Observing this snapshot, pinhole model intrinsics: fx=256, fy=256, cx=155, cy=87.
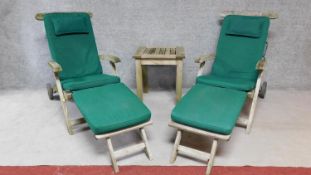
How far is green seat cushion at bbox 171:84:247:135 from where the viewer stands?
1.77 meters

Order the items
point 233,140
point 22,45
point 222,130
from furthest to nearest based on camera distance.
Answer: point 22,45 → point 233,140 → point 222,130

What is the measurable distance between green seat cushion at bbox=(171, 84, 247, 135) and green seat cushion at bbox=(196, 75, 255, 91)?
54mm

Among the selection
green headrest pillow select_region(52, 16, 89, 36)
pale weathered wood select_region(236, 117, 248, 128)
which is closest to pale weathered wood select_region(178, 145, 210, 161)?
pale weathered wood select_region(236, 117, 248, 128)

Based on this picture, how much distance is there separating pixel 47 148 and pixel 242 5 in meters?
2.51

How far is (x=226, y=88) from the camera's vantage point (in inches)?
91.0

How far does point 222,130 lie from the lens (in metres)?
1.73

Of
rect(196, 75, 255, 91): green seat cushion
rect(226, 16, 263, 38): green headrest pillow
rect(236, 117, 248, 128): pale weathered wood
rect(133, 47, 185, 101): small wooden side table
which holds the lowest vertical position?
rect(236, 117, 248, 128): pale weathered wood

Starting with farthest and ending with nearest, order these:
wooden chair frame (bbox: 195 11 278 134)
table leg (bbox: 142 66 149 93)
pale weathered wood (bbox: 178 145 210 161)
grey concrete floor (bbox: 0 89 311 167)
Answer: table leg (bbox: 142 66 149 93) < wooden chair frame (bbox: 195 11 278 134) < grey concrete floor (bbox: 0 89 311 167) < pale weathered wood (bbox: 178 145 210 161)

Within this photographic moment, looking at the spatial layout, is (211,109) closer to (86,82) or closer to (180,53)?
(180,53)

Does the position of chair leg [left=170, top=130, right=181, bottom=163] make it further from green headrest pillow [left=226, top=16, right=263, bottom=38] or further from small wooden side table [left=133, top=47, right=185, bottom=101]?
green headrest pillow [left=226, top=16, right=263, bottom=38]

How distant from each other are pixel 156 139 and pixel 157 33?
1.37 m
